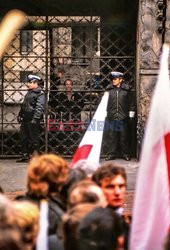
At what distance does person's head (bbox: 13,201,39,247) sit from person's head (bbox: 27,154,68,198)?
871mm

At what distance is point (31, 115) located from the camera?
38.5ft

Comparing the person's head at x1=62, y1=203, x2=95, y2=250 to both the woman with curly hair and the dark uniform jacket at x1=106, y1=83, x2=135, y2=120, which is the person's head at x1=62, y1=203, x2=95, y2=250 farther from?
the dark uniform jacket at x1=106, y1=83, x2=135, y2=120

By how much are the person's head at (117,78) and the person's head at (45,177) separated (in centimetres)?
788

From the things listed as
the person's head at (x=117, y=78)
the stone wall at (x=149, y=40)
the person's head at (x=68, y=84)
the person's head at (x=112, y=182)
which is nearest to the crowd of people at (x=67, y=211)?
the person's head at (x=112, y=182)

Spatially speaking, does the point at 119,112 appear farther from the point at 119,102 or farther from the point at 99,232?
the point at 99,232

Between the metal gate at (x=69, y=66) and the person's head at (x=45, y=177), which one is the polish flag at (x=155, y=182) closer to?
the person's head at (x=45, y=177)

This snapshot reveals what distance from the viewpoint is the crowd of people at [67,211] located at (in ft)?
8.93

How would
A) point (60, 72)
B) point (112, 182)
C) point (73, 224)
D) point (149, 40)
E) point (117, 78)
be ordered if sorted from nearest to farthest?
point (73, 224) → point (112, 182) → point (149, 40) → point (117, 78) → point (60, 72)

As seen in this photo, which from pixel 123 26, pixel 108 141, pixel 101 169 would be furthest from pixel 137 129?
pixel 101 169

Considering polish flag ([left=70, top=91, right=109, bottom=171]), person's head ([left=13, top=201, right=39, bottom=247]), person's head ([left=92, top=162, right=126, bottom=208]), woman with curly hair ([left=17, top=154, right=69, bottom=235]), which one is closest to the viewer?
person's head ([left=13, top=201, right=39, bottom=247])

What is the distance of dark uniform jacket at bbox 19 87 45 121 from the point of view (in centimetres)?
1161

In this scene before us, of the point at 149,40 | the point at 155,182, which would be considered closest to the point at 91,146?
the point at 155,182

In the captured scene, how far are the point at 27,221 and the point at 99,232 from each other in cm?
33

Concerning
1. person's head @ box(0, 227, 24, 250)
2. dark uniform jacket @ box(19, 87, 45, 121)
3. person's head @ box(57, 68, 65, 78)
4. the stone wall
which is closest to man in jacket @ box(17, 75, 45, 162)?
dark uniform jacket @ box(19, 87, 45, 121)
